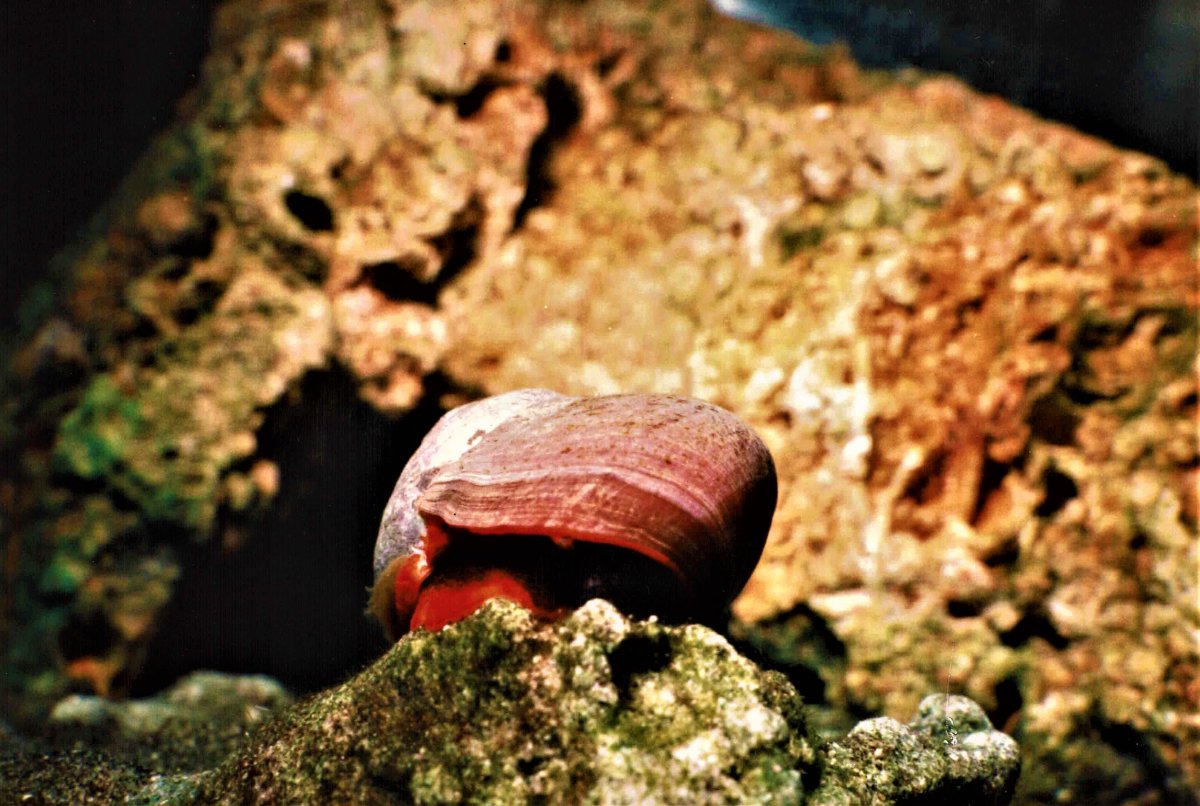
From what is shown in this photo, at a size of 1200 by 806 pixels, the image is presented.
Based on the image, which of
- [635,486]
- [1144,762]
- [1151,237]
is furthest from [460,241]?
[1144,762]

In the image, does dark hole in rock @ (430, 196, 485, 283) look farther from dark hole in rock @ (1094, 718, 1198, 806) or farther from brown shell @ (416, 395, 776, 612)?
dark hole in rock @ (1094, 718, 1198, 806)

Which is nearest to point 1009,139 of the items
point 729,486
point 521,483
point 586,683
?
point 729,486

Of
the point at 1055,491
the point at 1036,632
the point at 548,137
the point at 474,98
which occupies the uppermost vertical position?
the point at 474,98

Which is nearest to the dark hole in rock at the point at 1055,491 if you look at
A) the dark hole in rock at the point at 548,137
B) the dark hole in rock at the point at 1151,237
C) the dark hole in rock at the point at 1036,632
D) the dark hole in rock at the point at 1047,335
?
the dark hole in rock at the point at 1036,632

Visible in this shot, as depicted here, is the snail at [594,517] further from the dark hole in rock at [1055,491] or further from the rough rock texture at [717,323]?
the dark hole in rock at [1055,491]

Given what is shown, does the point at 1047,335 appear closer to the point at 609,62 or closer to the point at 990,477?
the point at 990,477

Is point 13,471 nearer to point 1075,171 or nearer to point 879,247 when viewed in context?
point 879,247

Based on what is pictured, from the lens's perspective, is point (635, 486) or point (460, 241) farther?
point (460, 241)

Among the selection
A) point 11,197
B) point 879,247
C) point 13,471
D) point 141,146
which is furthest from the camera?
point 11,197
